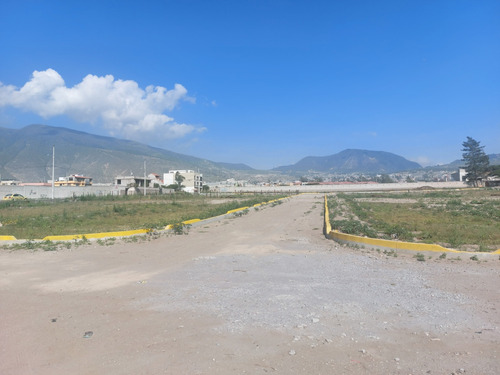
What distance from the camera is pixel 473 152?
98125 mm

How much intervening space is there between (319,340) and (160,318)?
2.41 meters

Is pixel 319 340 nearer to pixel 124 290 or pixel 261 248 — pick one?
pixel 124 290

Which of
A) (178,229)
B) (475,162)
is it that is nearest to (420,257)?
(178,229)

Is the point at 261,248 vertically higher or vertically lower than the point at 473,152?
lower

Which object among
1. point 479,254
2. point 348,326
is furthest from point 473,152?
point 348,326

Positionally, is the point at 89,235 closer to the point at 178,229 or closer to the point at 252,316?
the point at 178,229

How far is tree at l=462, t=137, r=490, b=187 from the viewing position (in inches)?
3728

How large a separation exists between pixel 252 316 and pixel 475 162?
110 meters

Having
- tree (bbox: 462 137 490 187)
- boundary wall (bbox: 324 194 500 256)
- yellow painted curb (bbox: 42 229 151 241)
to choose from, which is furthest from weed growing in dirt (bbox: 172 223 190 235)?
tree (bbox: 462 137 490 187)

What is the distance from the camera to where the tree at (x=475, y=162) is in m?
94.7

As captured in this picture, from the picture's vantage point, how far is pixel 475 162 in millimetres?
96312

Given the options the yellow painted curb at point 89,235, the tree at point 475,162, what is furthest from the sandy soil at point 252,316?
the tree at point 475,162

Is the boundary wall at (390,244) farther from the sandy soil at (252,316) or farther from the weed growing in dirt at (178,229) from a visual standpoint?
the weed growing in dirt at (178,229)

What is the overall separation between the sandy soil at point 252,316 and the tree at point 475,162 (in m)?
102
